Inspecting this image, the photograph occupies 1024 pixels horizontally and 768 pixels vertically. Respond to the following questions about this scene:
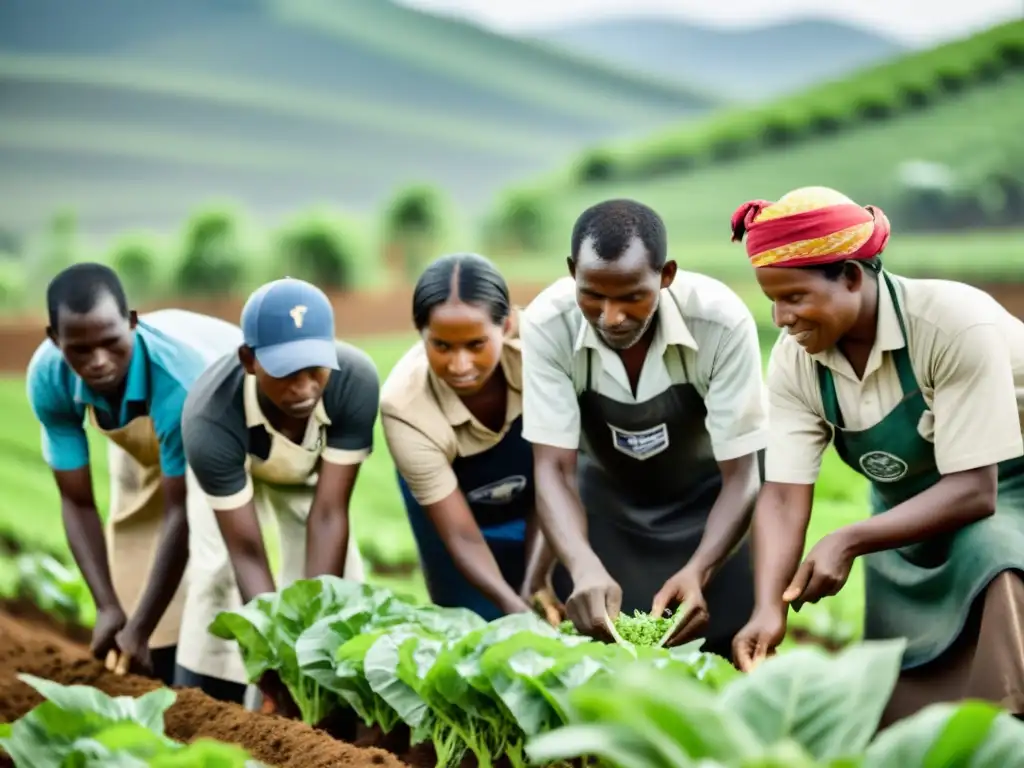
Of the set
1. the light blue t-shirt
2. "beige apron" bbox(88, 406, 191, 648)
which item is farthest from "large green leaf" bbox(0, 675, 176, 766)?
"beige apron" bbox(88, 406, 191, 648)

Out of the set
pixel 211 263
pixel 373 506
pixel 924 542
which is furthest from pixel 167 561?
pixel 211 263

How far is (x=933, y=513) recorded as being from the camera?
328 centimetres

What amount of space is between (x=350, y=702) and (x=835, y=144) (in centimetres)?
935


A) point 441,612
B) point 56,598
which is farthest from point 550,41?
point 441,612

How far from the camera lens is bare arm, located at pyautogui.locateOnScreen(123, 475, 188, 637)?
4559 millimetres

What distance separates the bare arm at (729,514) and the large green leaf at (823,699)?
1.54 meters

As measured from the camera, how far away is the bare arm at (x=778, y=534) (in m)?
3.46

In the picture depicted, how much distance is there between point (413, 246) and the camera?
1206 cm

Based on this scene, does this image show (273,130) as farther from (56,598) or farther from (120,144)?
(56,598)

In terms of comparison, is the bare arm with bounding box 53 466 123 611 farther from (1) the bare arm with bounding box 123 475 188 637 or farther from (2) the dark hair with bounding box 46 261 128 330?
(2) the dark hair with bounding box 46 261 128 330

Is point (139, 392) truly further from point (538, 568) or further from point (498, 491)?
point (538, 568)

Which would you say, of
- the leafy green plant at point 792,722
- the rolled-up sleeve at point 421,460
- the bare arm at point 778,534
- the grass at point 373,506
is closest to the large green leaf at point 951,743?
the leafy green plant at point 792,722

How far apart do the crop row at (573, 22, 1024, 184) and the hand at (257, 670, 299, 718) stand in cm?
932

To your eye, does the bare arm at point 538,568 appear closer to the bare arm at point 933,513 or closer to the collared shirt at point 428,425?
the collared shirt at point 428,425
